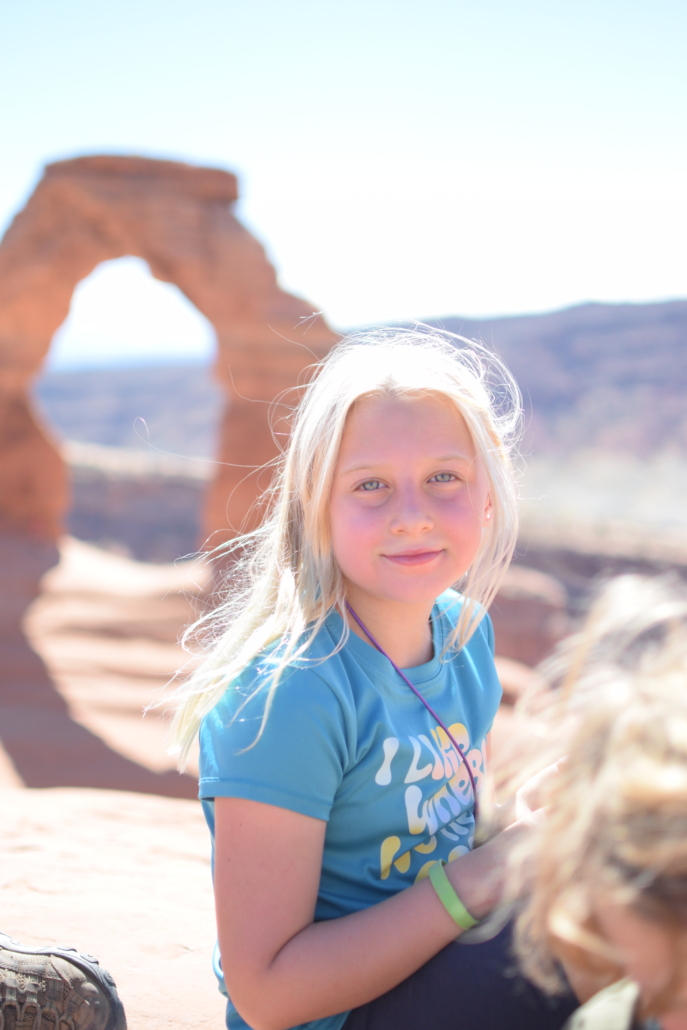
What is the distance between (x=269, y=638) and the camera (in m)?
1.33

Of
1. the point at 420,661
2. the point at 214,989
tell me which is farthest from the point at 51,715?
the point at 420,661

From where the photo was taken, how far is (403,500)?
1349 millimetres

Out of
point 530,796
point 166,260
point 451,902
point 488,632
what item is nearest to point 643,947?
point 451,902

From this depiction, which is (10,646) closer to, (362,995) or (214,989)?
(214,989)

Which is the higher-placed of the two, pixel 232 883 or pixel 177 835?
pixel 232 883

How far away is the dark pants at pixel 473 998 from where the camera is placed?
1128mm

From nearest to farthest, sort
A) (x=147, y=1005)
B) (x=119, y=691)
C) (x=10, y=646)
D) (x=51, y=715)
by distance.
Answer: (x=147, y=1005) → (x=51, y=715) → (x=119, y=691) → (x=10, y=646)

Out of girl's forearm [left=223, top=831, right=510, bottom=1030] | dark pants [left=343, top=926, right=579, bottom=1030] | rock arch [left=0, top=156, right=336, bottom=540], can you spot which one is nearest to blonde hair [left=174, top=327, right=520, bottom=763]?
girl's forearm [left=223, top=831, right=510, bottom=1030]

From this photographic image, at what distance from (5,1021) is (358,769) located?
0.82 m

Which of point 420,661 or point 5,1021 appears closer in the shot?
point 5,1021

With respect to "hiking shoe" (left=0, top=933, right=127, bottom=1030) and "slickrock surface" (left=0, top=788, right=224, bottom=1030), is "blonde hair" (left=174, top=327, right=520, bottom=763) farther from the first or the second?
"slickrock surface" (left=0, top=788, right=224, bottom=1030)

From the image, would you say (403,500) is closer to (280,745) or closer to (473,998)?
(280,745)

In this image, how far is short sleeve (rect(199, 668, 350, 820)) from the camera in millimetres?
1142

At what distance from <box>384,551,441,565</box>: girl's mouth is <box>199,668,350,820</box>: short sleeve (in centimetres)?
25
